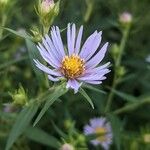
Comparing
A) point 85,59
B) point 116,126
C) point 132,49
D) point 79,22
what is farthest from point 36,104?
point 132,49

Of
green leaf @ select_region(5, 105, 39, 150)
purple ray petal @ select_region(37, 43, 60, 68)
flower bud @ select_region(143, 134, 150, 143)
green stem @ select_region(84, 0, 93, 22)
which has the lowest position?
green leaf @ select_region(5, 105, 39, 150)

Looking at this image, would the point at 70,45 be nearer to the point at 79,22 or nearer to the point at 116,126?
the point at 116,126

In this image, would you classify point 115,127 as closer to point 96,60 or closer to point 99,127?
point 99,127

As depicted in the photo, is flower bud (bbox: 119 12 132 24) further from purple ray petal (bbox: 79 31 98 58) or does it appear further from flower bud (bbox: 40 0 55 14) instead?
flower bud (bbox: 40 0 55 14)

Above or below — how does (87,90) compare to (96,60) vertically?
above

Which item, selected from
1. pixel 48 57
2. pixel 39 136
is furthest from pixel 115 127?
pixel 48 57

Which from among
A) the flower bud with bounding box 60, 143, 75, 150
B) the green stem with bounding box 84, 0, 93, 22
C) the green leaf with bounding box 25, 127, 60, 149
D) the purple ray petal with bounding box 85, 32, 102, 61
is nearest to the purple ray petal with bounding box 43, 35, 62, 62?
the purple ray petal with bounding box 85, 32, 102, 61

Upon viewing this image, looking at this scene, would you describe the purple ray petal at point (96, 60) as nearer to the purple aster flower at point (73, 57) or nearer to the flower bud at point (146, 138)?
the purple aster flower at point (73, 57)
